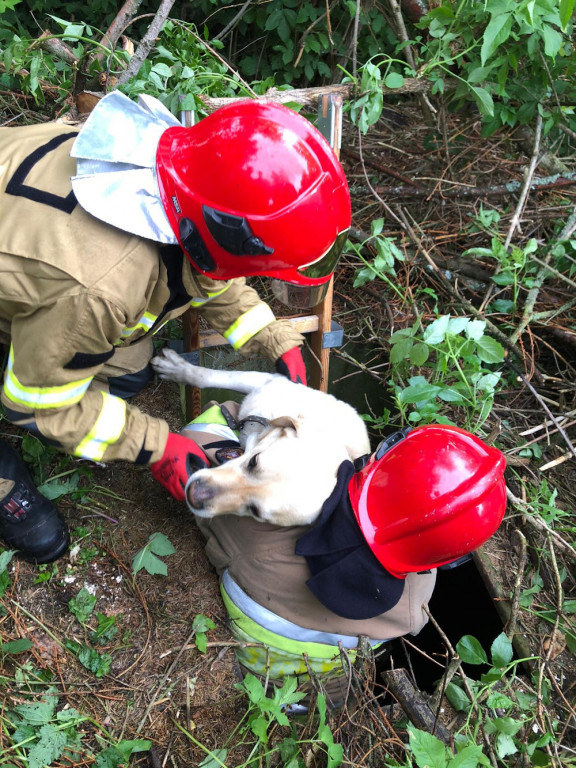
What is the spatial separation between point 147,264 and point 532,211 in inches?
121

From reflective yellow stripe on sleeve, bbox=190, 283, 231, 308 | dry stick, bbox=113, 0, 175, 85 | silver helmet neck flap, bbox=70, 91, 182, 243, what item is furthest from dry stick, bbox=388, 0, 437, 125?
silver helmet neck flap, bbox=70, 91, 182, 243

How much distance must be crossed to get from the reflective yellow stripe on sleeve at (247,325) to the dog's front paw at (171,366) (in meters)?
0.36

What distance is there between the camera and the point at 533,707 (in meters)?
2.18

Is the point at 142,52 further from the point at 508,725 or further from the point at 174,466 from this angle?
the point at 508,725

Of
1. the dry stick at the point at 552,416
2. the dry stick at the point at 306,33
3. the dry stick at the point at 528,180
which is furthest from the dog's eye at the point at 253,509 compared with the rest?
the dry stick at the point at 306,33

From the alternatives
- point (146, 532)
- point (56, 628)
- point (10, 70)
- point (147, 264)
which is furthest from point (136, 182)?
point (10, 70)

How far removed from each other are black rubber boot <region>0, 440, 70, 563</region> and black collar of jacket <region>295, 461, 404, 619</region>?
1.07 meters

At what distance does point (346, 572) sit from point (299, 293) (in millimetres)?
1091

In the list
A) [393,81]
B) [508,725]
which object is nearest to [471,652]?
[508,725]

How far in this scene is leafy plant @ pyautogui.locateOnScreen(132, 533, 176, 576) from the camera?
2393 mm

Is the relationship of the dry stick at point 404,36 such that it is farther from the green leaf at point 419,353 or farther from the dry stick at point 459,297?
the green leaf at point 419,353

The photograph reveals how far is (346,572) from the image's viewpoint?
6.71 ft

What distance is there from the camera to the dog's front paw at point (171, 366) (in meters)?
3.19

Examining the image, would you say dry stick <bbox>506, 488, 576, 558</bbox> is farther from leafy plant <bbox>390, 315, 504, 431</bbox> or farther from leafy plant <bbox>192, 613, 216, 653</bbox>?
leafy plant <bbox>192, 613, 216, 653</bbox>
